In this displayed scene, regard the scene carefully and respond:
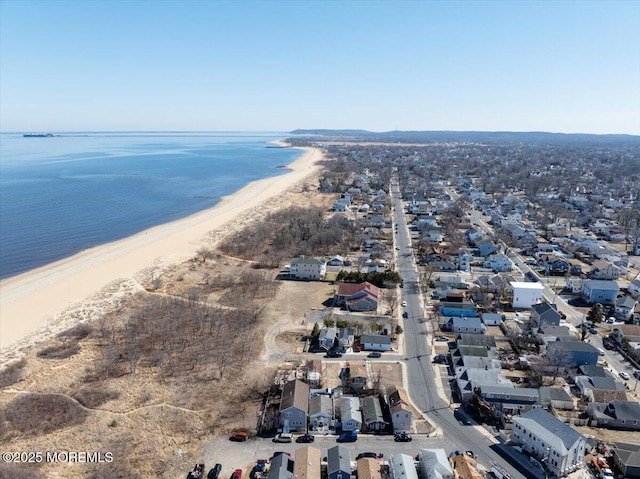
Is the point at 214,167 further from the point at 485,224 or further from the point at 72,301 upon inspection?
the point at 72,301

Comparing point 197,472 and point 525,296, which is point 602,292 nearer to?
point 525,296

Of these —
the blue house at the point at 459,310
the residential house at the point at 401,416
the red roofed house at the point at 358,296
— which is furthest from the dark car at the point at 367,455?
the blue house at the point at 459,310

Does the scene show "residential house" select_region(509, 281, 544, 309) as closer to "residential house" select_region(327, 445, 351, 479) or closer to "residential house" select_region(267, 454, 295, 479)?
"residential house" select_region(327, 445, 351, 479)

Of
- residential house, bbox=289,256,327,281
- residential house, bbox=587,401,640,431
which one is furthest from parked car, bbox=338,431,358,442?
residential house, bbox=289,256,327,281

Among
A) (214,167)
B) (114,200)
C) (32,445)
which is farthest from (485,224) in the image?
(214,167)

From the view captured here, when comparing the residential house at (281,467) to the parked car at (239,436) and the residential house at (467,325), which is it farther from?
the residential house at (467,325)
